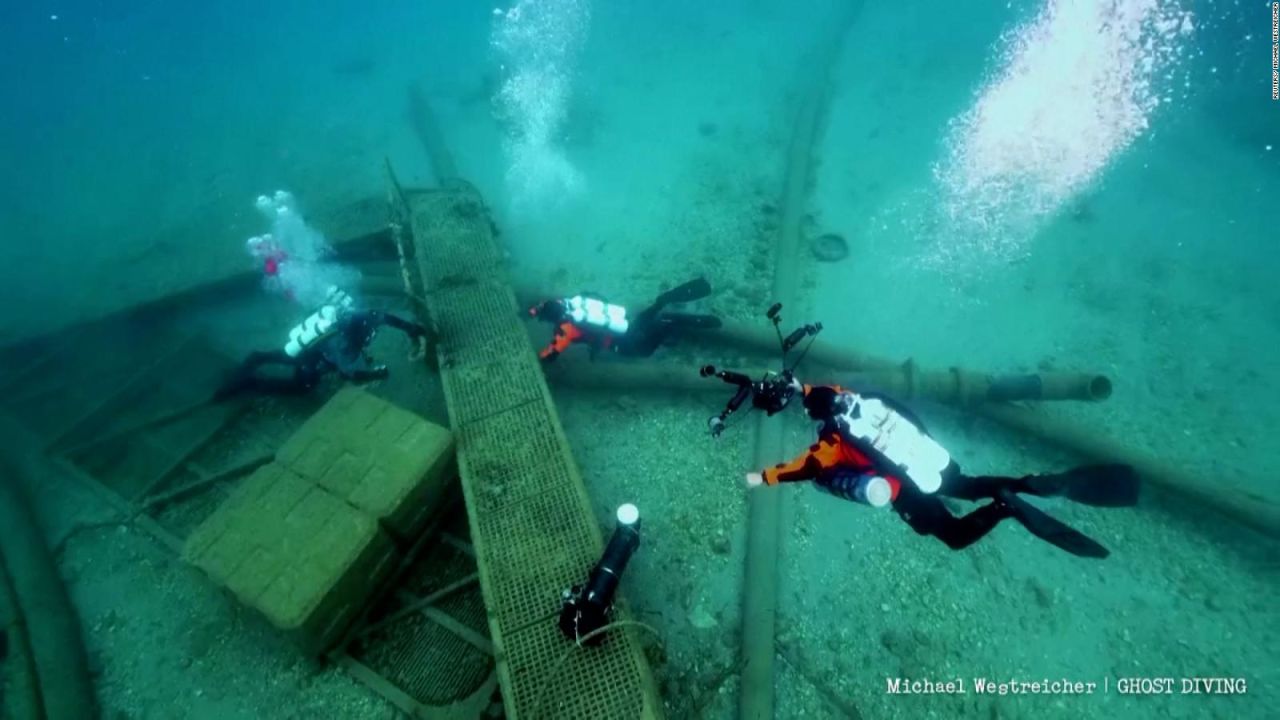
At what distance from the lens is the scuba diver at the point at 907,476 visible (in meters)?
4.31

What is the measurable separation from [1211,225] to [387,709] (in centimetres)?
1535

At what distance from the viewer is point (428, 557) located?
6.05 metres

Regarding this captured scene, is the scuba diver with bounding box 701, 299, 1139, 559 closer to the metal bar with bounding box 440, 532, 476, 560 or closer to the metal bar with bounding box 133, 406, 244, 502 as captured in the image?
the metal bar with bounding box 440, 532, 476, 560

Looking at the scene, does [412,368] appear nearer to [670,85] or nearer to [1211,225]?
[670,85]

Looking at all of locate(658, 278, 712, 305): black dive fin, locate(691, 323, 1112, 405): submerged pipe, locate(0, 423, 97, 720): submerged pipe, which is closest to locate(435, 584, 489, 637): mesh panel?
locate(0, 423, 97, 720): submerged pipe

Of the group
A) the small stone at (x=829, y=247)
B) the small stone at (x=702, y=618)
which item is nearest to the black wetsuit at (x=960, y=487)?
the small stone at (x=702, y=618)

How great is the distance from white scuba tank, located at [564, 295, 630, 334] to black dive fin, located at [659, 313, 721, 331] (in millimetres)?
884

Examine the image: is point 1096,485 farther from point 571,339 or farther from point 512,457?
point 571,339

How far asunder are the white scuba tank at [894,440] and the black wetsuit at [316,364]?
5373mm

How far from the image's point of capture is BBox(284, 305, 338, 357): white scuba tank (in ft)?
23.4

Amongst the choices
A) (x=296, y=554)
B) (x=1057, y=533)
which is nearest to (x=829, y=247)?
(x=1057, y=533)

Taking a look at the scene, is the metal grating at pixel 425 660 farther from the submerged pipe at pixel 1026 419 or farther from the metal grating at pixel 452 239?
the metal grating at pixel 452 239

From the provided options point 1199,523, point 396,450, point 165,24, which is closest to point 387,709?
point 396,450

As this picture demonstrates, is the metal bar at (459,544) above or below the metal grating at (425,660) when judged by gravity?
above
